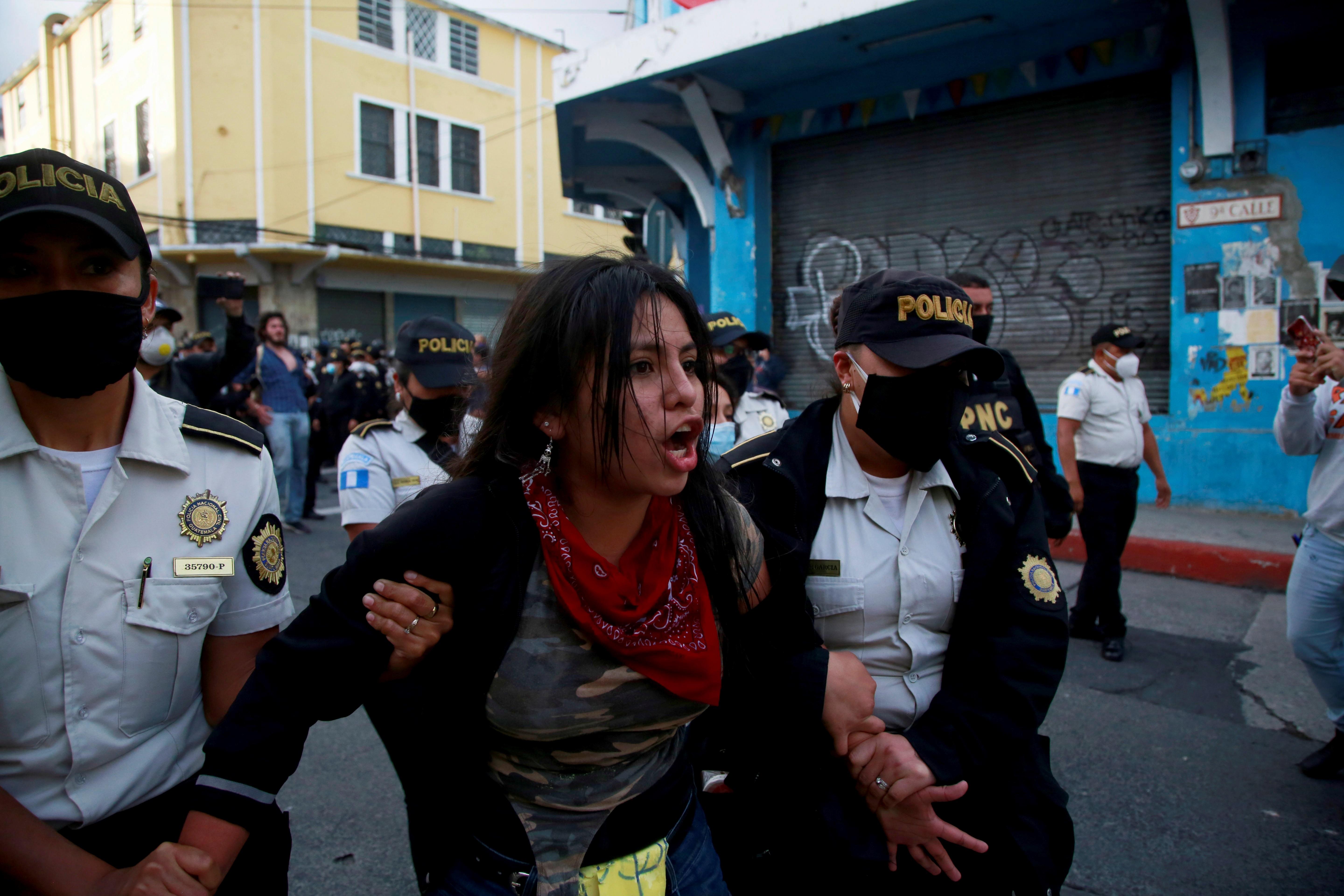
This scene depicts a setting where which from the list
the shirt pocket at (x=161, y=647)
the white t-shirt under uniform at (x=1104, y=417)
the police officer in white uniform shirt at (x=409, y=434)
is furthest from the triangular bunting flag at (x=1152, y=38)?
the shirt pocket at (x=161, y=647)

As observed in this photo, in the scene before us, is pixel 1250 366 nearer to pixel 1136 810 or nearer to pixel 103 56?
pixel 1136 810

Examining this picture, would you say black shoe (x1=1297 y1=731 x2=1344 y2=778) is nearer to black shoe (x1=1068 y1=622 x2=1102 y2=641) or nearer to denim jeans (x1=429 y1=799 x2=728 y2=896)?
black shoe (x1=1068 y1=622 x2=1102 y2=641)

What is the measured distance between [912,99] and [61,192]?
354 inches

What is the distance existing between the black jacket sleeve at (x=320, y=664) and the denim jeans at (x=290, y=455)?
7.37 meters

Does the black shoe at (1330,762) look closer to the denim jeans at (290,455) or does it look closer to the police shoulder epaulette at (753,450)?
the police shoulder epaulette at (753,450)

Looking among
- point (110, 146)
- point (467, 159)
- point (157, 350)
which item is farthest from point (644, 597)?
point (110, 146)

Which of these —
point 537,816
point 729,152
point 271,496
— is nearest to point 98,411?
point 271,496

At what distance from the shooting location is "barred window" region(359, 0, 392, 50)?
67.6 feet

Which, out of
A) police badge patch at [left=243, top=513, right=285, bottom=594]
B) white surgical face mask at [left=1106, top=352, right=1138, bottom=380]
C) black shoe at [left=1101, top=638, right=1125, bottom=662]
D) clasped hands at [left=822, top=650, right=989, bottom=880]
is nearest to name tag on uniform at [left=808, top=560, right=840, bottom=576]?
clasped hands at [left=822, top=650, right=989, bottom=880]

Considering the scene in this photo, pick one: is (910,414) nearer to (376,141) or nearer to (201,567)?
(201,567)

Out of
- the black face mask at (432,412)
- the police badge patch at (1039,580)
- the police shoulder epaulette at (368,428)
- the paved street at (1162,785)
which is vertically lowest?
the paved street at (1162,785)

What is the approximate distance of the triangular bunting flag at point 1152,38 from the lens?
24.5ft

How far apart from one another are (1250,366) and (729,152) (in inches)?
233

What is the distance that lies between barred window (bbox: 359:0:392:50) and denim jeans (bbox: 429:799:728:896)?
2287cm
